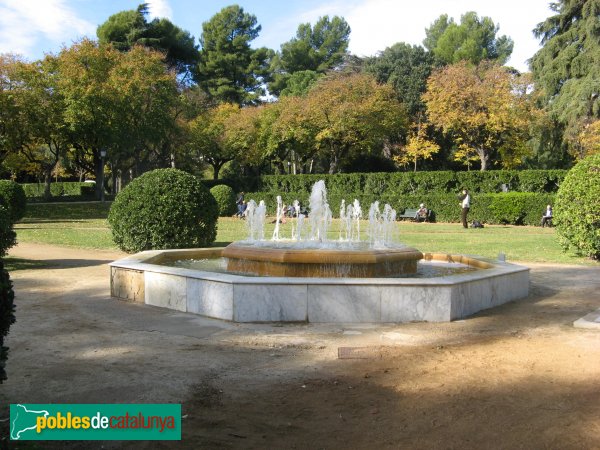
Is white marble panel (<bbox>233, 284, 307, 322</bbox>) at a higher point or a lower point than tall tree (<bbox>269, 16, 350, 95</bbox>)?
lower

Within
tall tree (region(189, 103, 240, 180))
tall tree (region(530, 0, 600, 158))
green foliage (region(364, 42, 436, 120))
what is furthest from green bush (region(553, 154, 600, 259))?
tall tree (region(189, 103, 240, 180))

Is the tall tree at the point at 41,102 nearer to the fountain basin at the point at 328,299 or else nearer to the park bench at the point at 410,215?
the park bench at the point at 410,215

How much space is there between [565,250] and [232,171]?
38600mm

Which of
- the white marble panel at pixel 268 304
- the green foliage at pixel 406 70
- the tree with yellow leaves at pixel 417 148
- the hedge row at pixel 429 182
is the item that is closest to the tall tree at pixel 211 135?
the hedge row at pixel 429 182

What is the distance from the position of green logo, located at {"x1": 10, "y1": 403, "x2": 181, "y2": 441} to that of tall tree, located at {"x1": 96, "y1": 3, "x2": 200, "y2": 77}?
4427cm

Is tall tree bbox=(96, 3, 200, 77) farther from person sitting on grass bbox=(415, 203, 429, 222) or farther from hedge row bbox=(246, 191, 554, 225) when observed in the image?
person sitting on grass bbox=(415, 203, 429, 222)

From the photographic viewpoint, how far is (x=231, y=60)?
54.4 metres

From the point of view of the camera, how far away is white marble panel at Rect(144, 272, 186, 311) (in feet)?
23.8

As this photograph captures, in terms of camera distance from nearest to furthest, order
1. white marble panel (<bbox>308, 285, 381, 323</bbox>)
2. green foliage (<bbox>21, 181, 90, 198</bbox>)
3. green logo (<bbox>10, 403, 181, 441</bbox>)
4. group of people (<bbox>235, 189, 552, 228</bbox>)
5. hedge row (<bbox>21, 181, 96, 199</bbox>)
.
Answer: green logo (<bbox>10, 403, 181, 441</bbox>)
white marble panel (<bbox>308, 285, 381, 323</bbox>)
group of people (<bbox>235, 189, 552, 228</bbox>)
hedge row (<bbox>21, 181, 96, 199</bbox>)
green foliage (<bbox>21, 181, 90, 198</bbox>)

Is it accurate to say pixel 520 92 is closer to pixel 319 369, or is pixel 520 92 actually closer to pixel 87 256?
pixel 87 256

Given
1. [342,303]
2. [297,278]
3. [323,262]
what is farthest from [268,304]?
[323,262]

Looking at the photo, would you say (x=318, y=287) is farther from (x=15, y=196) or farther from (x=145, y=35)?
(x=145, y=35)

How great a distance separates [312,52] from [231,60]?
852 cm

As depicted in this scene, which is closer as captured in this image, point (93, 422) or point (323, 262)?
point (93, 422)
